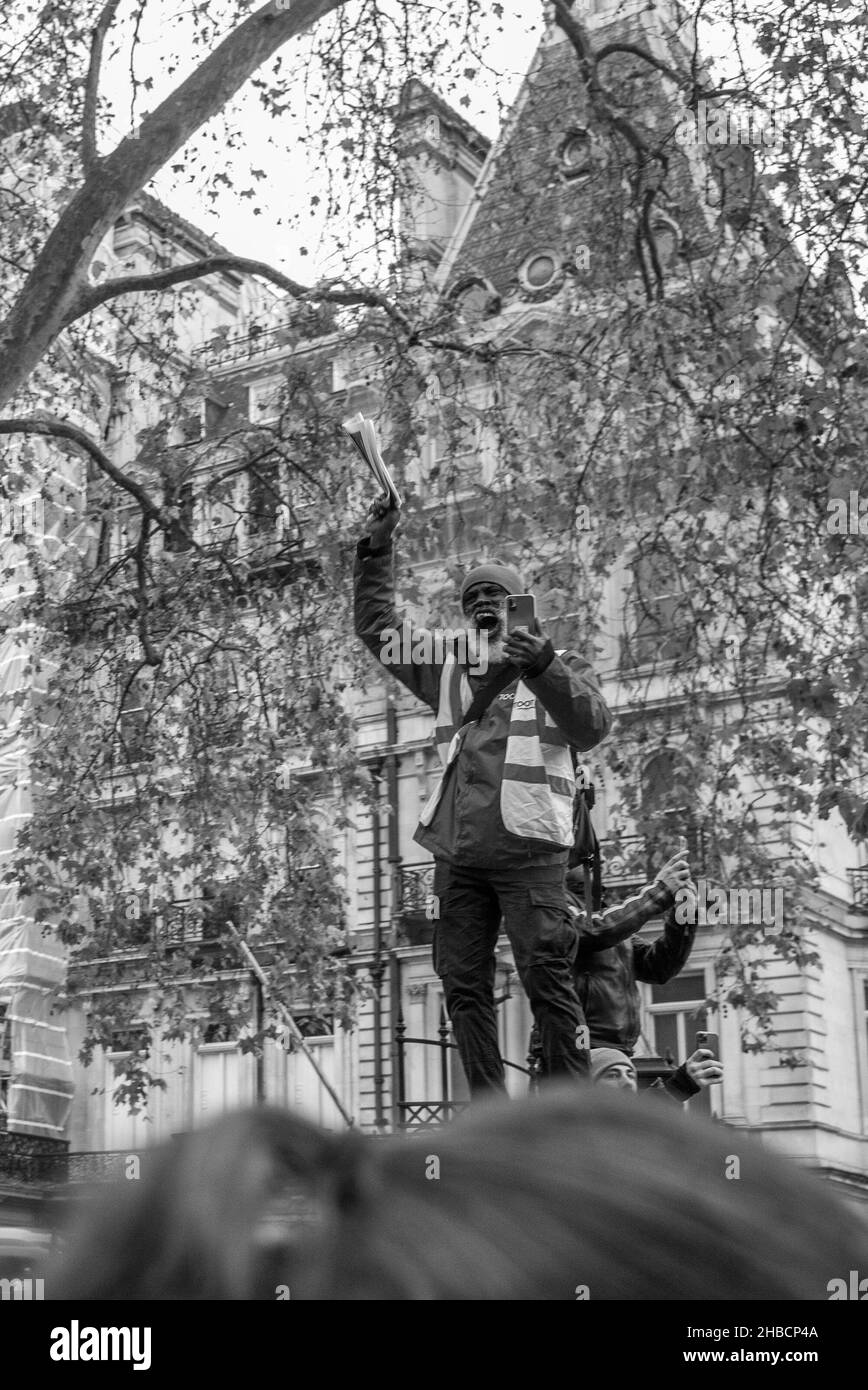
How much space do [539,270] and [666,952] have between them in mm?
19963

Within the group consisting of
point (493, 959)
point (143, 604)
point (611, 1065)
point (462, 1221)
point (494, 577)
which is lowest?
point (462, 1221)

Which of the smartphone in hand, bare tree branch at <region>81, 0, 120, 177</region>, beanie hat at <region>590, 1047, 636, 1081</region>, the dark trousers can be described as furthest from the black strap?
bare tree branch at <region>81, 0, 120, 177</region>

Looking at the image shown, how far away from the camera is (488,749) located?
611cm

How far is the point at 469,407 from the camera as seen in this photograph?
44.3 ft

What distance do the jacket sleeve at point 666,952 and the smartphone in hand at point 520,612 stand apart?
4.27 ft

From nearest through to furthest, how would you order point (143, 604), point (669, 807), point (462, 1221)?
point (462, 1221)
point (669, 807)
point (143, 604)

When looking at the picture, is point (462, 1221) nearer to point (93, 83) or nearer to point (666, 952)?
point (666, 952)

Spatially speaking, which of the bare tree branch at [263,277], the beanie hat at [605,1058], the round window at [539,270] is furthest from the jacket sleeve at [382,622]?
the round window at [539,270]

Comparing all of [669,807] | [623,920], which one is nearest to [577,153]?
[669,807]

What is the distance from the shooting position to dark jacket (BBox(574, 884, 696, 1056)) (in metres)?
6.62

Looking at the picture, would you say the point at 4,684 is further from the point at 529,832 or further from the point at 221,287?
the point at 529,832

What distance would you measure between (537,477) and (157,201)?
340 cm
